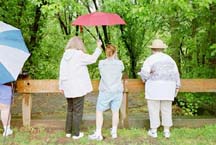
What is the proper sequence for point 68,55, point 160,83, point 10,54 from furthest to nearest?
point 160,83
point 68,55
point 10,54

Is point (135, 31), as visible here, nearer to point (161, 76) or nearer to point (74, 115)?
point (161, 76)

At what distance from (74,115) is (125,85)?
1098mm

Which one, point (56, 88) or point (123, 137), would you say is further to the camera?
point (56, 88)

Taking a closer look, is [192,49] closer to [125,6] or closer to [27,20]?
[125,6]

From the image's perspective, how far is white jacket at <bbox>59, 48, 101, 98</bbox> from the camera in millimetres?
5730

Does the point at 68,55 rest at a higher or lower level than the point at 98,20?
lower

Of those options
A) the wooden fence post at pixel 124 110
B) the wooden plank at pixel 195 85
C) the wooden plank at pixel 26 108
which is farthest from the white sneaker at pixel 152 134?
the wooden plank at pixel 26 108

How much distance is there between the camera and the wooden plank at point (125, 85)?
20.7 feet

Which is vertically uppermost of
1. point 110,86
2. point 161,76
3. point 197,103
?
point 161,76

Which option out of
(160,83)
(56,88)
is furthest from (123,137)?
(56,88)

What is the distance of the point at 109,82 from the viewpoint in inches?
228

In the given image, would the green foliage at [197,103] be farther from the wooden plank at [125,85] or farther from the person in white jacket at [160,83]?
the person in white jacket at [160,83]

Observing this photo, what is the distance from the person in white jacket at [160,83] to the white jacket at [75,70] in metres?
0.92

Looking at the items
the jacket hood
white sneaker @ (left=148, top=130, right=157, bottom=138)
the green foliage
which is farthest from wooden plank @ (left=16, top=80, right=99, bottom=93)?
Result: the green foliage
